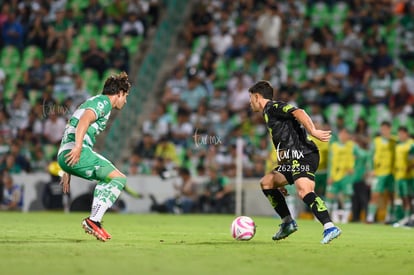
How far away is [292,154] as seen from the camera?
1205 centimetres

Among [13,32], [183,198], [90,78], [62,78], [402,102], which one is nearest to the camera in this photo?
[402,102]

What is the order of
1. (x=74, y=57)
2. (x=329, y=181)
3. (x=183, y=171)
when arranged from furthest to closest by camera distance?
(x=74, y=57) < (x=183, y=171) < (x=329, y=181)

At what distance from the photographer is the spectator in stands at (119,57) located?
2775 centimetres

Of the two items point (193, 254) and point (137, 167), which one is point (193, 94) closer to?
point (137, 167)

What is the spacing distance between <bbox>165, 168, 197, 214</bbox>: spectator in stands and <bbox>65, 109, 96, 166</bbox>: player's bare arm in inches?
526

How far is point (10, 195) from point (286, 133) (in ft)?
47.2

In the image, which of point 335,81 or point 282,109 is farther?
point 335,81

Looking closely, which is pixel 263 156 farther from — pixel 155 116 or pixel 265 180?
pixel 265 180

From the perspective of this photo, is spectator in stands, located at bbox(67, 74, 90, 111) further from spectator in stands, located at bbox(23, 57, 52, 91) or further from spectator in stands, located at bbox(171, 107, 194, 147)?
spectator in stands, located at bbox(171, 107, 194, 147)

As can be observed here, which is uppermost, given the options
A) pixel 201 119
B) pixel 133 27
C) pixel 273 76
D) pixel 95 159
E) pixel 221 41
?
pixel 133 27

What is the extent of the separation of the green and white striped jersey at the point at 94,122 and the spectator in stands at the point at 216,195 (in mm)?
13052

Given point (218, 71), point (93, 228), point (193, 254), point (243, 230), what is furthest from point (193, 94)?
point (193, 254)

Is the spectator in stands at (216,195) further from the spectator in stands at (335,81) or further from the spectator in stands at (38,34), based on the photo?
the spectator in stands at (38,34)

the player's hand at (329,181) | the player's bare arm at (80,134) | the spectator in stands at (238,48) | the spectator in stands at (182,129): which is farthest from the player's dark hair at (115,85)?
the spectator in stands at (238,48)
